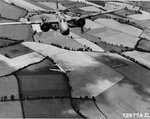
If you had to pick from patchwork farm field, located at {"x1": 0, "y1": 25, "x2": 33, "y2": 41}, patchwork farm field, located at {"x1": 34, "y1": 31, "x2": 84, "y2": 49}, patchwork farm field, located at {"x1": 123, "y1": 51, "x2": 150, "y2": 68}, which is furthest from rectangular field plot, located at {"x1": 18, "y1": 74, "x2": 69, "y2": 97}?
patchwork farm field, located at {"x1": 0, "y1": 25, "x2": 33, "y2": 41}

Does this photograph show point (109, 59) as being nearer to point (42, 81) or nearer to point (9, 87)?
point (42, 81)

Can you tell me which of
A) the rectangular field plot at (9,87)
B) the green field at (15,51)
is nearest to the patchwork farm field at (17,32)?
the green field at (15,51)

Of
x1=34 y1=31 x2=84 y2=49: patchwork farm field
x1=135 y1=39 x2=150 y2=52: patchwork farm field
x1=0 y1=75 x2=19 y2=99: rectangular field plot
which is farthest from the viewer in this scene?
x1=135 y1=39 x2=150 y2=52: patchwork farm field

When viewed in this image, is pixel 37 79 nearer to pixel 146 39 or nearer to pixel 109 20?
pixel 146 39

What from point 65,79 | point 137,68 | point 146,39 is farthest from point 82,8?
point 65,79

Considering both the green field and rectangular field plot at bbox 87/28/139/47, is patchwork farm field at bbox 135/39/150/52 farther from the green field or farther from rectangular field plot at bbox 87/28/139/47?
the green field

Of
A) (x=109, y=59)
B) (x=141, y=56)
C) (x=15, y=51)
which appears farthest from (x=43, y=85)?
(x=141, y=56)

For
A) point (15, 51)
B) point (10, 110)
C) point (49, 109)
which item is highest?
point (15, 51)
